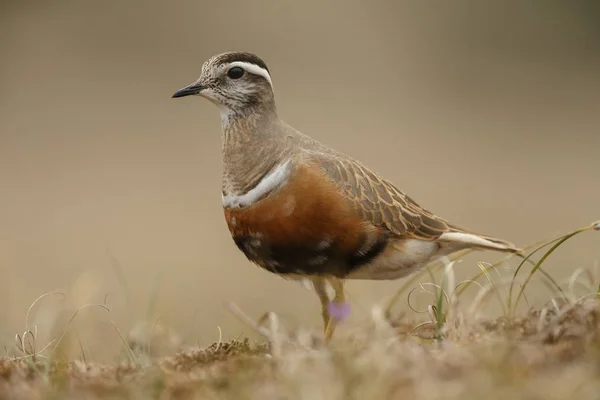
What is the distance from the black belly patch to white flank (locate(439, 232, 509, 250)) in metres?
0.56

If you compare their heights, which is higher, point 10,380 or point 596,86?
point 596,86

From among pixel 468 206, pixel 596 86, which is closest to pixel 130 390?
pixel 468 206

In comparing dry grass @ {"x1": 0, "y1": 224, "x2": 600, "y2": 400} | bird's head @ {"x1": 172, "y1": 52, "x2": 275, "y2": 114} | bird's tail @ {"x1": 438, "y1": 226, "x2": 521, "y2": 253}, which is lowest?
dry grass @ {"x1": 0, "y1": 224, "x2": 600, "y2": 400}

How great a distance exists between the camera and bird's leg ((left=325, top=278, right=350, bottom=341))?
5570 mm

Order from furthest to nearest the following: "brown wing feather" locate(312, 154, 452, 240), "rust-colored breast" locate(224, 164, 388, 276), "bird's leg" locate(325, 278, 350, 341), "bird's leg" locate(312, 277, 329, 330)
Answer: "bird's leg" locate(312, 277, 329, 330) → "bird's leg" locate(325, 278, 350, 341) → "brown wing feather" locate(312, 154, 452, 240) → "rust-colored breast" locate(224, 164, 388, 276)

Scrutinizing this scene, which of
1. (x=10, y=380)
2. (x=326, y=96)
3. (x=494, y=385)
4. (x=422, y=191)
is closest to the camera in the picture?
(x=494, y=385)

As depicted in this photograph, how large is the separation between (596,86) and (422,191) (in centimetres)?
729

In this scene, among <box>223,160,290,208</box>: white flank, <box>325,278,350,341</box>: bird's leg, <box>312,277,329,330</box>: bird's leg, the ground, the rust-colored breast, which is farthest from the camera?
<box>312,277,329,330</box>: bird's leg

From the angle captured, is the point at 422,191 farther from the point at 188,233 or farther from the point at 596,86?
the point at 596,86

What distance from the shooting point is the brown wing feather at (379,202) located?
5.38 metres

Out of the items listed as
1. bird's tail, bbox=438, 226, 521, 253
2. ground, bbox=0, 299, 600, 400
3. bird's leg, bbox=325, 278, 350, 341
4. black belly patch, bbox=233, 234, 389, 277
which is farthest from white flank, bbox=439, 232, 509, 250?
ground, bbox=0, 299, 600, 400

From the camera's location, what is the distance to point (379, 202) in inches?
216

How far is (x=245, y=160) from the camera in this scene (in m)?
5.52

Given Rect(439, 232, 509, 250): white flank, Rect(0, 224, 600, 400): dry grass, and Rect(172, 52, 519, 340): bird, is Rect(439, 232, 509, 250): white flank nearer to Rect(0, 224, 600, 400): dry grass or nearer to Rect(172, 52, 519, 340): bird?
Rect(172, 52, 519, 340): bird
